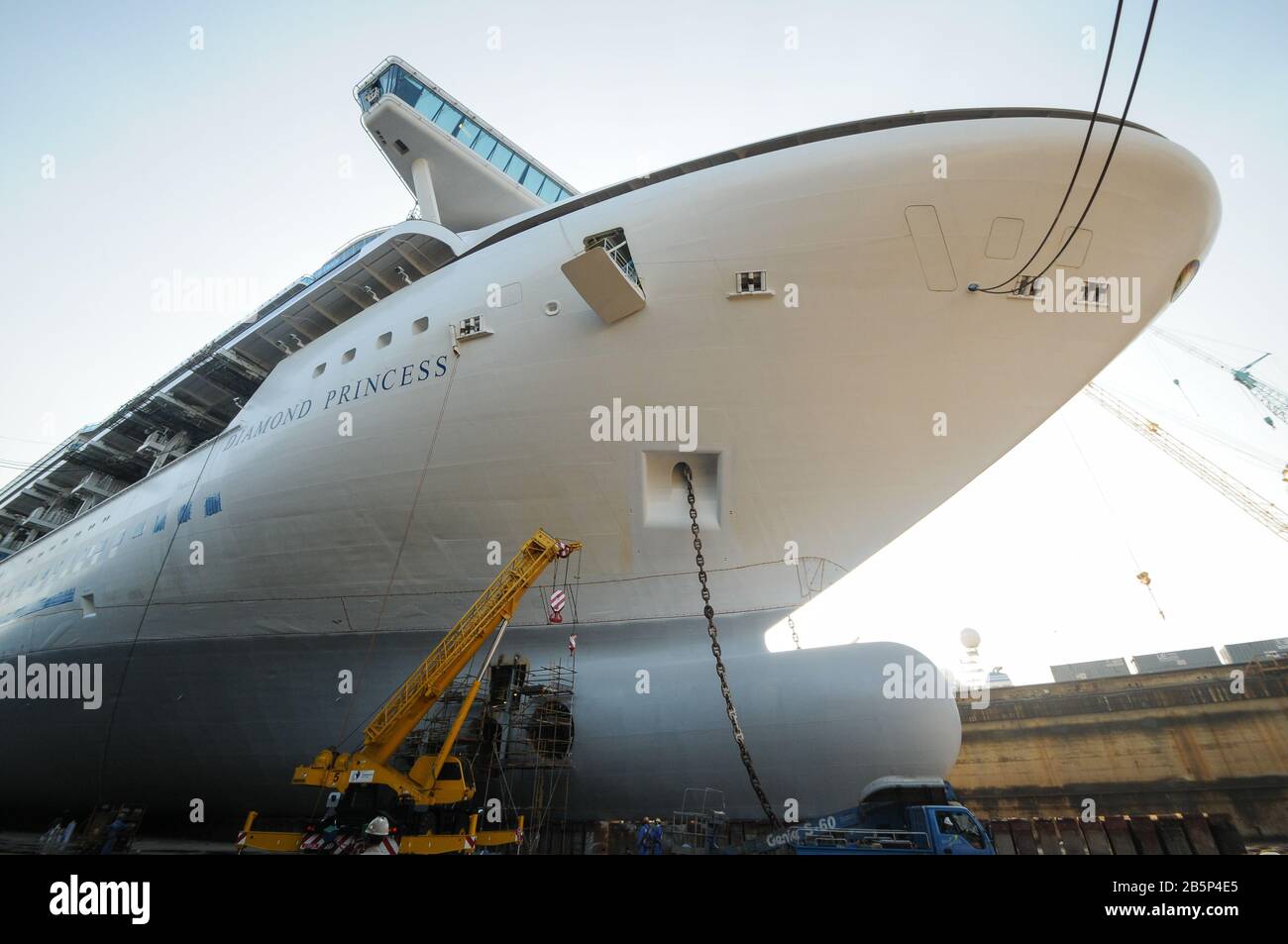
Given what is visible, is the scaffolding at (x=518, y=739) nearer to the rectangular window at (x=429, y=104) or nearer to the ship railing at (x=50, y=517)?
the rectangular window at (x=429, y=104)

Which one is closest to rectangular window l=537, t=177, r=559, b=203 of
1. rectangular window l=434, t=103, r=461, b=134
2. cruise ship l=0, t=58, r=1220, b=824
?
rectangular window l=434, t=103, r=461, b=134

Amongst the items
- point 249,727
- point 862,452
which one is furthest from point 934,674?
point 249,727

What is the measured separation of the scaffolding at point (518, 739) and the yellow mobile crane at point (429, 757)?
358 mm

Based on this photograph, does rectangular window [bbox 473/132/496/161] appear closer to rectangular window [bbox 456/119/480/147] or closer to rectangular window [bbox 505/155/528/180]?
rectangular window [bbox 456/119/480/147]

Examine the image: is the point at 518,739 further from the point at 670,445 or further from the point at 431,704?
the point at 670,445

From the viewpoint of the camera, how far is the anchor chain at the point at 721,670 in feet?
20.4

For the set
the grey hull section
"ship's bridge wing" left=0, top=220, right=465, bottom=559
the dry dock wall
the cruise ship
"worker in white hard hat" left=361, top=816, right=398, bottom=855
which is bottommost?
the dry dock wall

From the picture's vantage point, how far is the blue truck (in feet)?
19.1

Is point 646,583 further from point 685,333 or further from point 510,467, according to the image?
point 685,333

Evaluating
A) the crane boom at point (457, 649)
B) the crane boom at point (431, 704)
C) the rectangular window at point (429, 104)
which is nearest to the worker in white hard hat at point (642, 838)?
the crane boom at point (431, 704)

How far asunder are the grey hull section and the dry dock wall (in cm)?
1592

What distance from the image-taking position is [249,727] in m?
9.20

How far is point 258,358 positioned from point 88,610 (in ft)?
18.8

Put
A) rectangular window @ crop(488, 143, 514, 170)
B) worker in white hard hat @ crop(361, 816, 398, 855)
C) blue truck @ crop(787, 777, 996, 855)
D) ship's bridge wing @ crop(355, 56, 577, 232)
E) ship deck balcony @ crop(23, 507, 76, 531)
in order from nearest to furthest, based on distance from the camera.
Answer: worker in white hard hat @ crop(361, 816, 398, 855), blue truck @ crop(787, 777, 996, 855), ship's bridge wing @ crop(355, 56, 577, 232), rectangular window @ crop(488, 143, 514, 170), ship deck balcony @ crop(23, 507, 76, 531)
